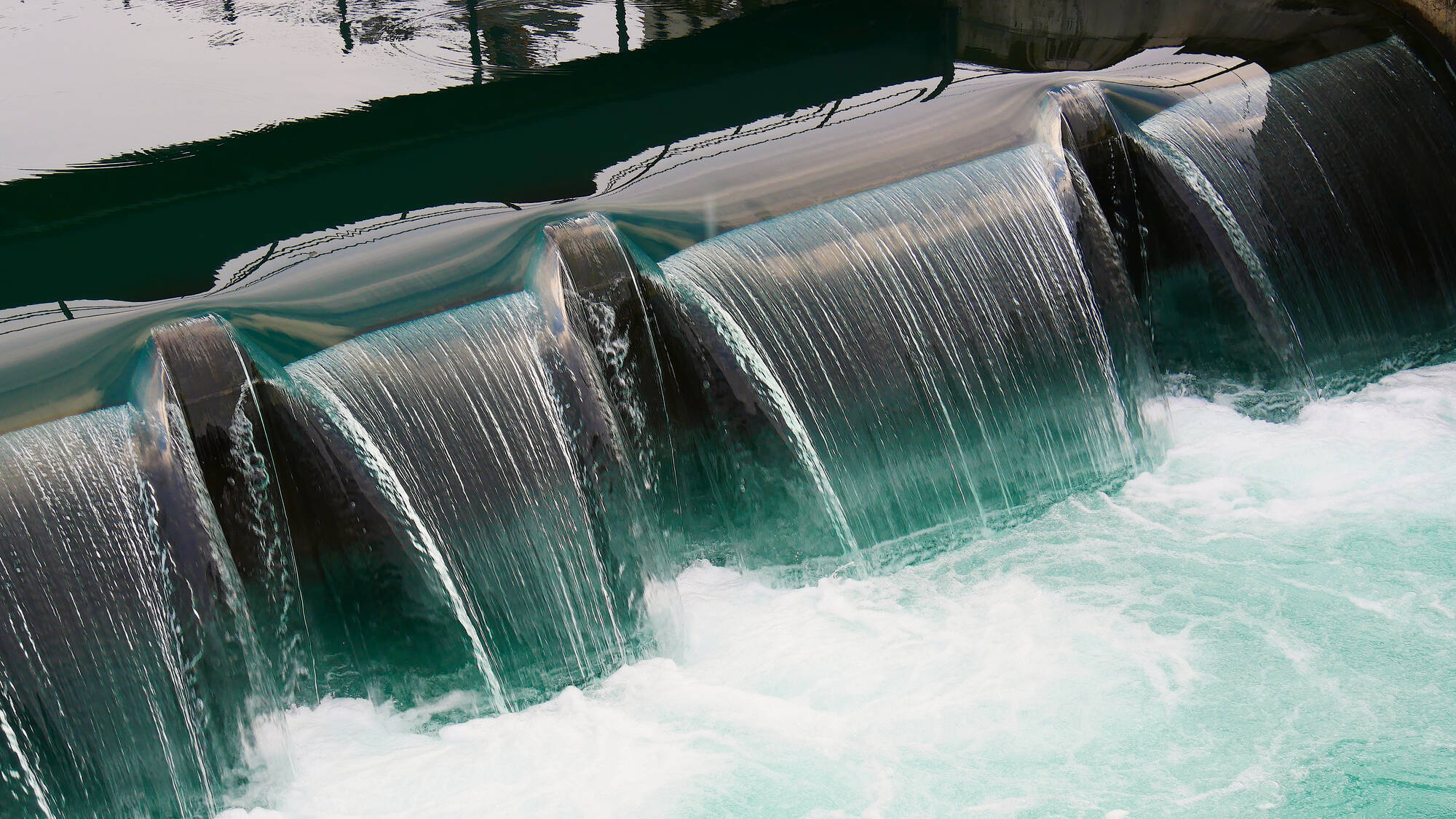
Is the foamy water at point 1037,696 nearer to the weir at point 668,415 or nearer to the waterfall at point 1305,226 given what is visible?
the weir at point 668,415

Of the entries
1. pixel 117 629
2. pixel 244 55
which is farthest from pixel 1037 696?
pixel 244 55

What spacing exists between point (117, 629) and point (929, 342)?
3.15 meters

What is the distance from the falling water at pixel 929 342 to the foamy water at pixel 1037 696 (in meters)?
0.31

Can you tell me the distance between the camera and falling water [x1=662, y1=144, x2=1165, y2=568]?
4.74 m

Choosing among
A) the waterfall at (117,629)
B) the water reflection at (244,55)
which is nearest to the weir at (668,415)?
the waterfall at (117,629)

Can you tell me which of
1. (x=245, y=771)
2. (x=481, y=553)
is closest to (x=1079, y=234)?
(x=481, y=553)

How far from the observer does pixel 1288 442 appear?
17.8 ft

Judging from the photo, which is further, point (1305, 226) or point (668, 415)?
point (1305, 226)

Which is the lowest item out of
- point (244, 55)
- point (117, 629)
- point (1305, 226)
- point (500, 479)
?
point (117, 629)

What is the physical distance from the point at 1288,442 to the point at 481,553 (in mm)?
3656

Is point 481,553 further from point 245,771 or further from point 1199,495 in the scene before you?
point 1199,495

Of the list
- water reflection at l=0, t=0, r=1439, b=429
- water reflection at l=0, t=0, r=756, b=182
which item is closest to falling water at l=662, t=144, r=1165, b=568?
water reflection at l=0, t=0, r=1439, b=429

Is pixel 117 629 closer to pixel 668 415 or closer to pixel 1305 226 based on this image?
pixel 668 415

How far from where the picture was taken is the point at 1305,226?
19.0ft
